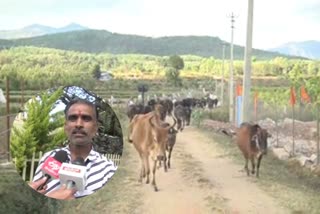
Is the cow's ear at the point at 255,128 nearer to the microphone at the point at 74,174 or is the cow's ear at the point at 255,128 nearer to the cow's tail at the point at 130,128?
the cow's tail at the point at 130,128

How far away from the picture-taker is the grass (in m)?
2.55

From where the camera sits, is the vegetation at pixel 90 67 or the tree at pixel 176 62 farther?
the tree at pixel 176 62

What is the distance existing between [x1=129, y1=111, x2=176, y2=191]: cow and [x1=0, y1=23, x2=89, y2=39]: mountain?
50 centimetres

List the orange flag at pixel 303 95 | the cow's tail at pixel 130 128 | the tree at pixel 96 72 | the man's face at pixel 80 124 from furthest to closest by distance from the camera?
1. the orange flag at pixel 303 95
2. the tree at pixel 96 72
3. the cow's tail at pixel 130 128
4. the man's face at pixel 80 124

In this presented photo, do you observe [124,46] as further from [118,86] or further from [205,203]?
[205,203]

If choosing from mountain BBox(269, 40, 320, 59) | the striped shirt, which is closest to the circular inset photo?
the striped shirt

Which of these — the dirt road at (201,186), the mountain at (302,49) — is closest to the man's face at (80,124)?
the dirt road at (201,186)

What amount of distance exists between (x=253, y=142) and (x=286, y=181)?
216 millimetres

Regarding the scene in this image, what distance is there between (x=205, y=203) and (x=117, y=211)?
0.37 meters

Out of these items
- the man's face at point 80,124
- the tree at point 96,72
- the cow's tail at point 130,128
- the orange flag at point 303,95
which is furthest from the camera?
the orange flag at point 303,95

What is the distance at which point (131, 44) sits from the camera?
8.73 ft

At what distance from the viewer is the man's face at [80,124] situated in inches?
94.3

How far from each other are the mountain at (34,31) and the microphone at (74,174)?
614 millimetres

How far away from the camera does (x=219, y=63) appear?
2.68 meters
